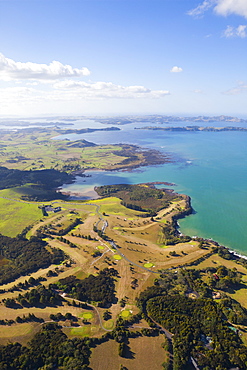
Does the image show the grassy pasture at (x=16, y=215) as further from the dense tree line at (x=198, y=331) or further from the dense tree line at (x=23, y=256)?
the dense tree line at (x=198, y=331)

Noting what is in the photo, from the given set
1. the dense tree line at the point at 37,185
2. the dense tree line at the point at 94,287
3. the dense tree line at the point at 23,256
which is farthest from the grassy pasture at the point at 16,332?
the dense tree line at the point at 37,185

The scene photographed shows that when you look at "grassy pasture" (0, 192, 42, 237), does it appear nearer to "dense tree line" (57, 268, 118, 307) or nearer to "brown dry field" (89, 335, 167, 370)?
"dense tree line" (57, 268, 118, 307)

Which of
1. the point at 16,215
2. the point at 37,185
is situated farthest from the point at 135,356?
the point at 37,185

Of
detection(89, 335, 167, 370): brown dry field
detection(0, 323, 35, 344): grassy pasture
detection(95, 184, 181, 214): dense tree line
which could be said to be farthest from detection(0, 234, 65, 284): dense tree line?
detection(95, 184, 181, 214): dense tree line

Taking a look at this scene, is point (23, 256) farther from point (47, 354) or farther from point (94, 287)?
point (47, 354)

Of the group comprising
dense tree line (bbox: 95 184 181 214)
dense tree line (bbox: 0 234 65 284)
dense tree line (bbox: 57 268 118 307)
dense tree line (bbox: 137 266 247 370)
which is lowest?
dense tree line (bbox: 0 234 65 284)

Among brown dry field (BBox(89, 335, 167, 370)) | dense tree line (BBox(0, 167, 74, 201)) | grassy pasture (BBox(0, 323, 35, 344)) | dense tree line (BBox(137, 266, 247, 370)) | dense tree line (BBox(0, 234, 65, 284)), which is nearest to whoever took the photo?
brown dry field (BBox(89, 335, 167, 370))
